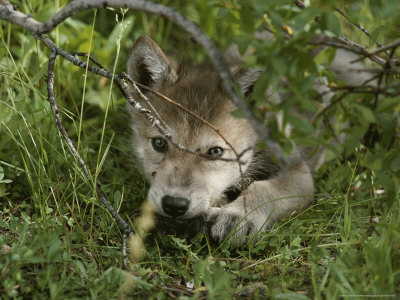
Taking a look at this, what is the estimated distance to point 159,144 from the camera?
3604 mm

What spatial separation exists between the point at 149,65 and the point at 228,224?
1314 mm

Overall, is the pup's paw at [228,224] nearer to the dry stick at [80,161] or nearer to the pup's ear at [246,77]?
the dry stick at [80,161]

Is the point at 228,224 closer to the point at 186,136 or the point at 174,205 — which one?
the point at 174,205

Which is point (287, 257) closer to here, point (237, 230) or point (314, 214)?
point (237, 230)

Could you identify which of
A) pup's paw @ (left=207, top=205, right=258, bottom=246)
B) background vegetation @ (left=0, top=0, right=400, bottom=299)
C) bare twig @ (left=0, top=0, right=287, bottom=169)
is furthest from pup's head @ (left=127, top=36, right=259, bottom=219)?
bare twig @ (left=0, top=0, right=287, bottom=169)

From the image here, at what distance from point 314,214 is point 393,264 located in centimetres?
101

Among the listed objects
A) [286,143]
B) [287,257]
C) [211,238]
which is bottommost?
[211,238]

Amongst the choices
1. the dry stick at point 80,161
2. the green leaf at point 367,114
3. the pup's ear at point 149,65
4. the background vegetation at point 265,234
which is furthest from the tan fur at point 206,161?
the green leaf at point 367,114

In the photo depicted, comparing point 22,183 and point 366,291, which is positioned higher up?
point 366,291

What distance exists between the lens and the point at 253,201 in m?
3.46

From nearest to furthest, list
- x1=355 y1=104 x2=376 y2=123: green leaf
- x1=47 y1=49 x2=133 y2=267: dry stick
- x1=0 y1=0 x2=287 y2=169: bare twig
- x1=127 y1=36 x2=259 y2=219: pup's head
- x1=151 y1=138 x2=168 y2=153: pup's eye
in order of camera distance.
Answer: x1=0 y1=0 x2=287 y2=169: bare twig, x1=355 y1=104 x2=376 y2=123: green leaf, x1=47 y1=49 x2=133 y2=267: dry stick, x1=127 y1=36 x2=259 y2=219: pup's head, x1=151 y1=138 x2=168 y2=153: pup's eye

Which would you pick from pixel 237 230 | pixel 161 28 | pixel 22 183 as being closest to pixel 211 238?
pixel 237 230

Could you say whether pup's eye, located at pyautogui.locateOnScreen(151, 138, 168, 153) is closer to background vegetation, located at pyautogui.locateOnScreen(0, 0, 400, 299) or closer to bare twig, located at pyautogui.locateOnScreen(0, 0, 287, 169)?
background vegetation, located at pyautogui.locateOnScreen(0, 0, 400, 299)

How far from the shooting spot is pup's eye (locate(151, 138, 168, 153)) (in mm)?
3557
